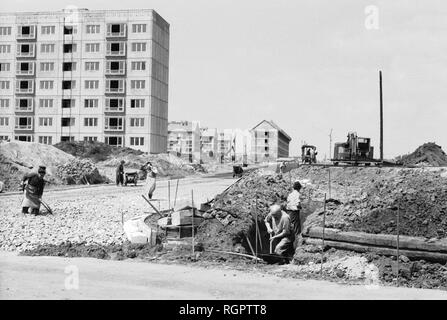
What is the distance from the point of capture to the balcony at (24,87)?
86.9 m

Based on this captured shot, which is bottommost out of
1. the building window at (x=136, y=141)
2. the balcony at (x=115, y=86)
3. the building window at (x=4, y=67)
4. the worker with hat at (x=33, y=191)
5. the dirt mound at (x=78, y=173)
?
the worker with hat at (x=33, y=191)

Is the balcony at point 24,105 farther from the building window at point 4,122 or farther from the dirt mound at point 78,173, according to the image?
the dirt mound at point 78,173

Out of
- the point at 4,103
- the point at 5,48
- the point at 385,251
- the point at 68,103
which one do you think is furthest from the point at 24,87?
the point at 385,251

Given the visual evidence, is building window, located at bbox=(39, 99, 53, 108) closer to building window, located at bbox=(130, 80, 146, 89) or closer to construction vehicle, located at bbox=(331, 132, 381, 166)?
building window, located at bbox=(130, 80, 146, 89)

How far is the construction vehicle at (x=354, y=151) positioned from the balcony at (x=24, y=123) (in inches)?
2127

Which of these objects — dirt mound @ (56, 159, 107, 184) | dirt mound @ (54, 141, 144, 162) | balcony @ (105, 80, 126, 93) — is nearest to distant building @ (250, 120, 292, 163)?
balcony @ (105, 80, 126, 93)

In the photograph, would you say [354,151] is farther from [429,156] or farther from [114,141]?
[114,141]

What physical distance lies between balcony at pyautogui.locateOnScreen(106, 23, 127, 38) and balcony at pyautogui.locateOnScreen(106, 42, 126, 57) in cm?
106

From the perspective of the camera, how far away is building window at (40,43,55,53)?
283 ft

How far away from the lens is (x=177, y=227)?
52.0 ft

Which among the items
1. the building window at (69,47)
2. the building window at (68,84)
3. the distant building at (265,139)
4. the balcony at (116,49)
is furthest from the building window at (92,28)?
the distant building at (265,139)
